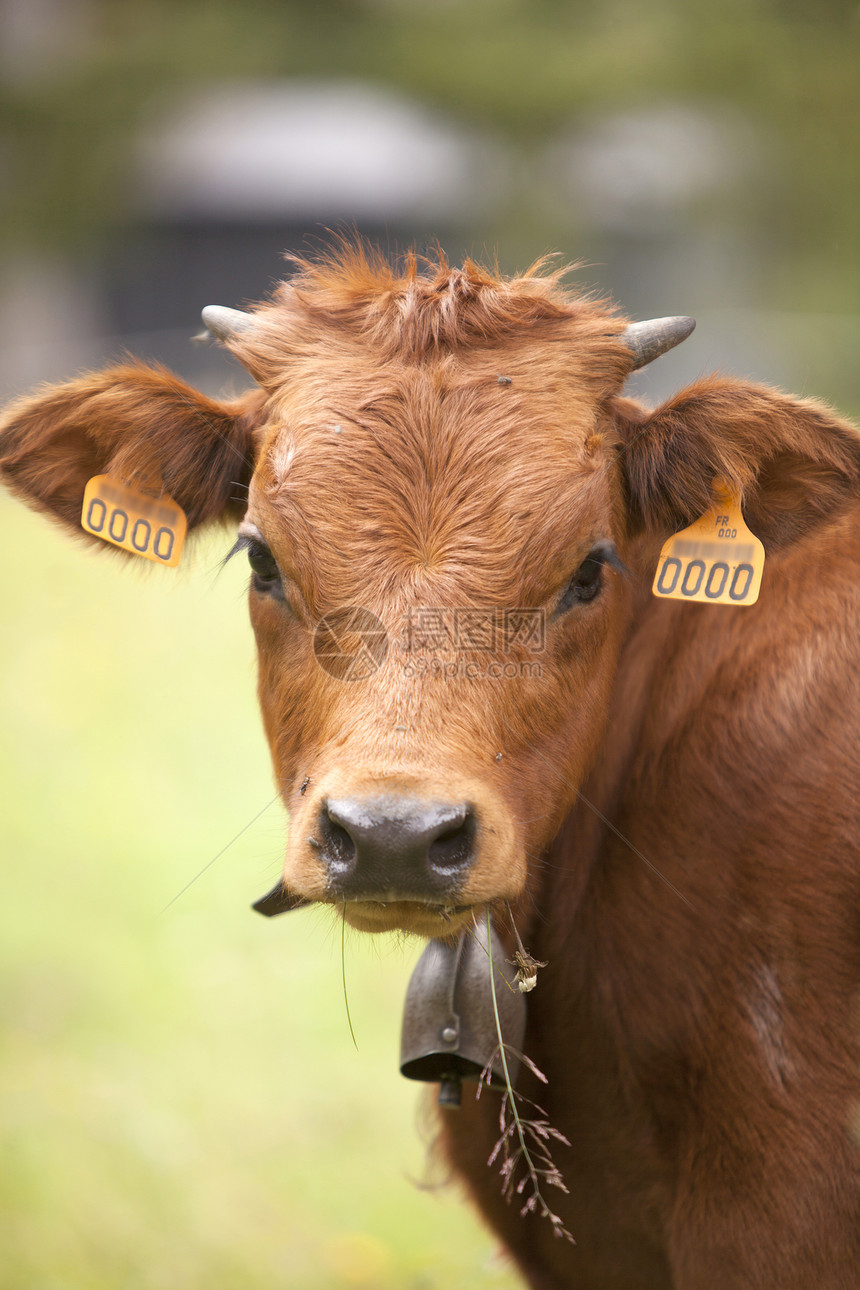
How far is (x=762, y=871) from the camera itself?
274 centimetres

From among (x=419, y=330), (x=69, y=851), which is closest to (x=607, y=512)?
(x=419, y=330)

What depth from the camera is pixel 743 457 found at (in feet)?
9.42

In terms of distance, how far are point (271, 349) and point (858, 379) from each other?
16815mm

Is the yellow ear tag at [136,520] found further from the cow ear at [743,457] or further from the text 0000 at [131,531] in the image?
the cow ear at [743,457]

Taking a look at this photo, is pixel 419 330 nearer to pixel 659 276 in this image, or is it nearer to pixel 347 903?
pixel 347 903

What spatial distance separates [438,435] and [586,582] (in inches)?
21.3

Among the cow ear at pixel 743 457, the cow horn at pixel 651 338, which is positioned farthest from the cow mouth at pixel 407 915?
the cow horn at pixel 651 338

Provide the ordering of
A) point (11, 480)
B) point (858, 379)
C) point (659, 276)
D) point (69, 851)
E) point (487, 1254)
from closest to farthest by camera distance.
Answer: point (11, 480) → point (487, 1254) → point (69, 851) → point (858, 379) → point (659, 276)

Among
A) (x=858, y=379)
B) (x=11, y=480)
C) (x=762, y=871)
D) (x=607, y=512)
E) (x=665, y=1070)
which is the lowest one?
(x=858, y=379)

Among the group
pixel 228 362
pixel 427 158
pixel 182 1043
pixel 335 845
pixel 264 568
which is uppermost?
pixel 264 568

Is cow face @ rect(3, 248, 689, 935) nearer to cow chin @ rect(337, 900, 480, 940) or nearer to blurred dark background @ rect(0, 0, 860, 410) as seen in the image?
cow chin @ rect(337, 900, 480, 940)

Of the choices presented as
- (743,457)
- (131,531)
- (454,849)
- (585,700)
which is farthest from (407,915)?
(131,531)

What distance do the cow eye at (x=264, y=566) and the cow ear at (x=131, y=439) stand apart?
0.45m

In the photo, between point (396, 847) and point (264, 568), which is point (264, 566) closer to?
point (264, 568)
